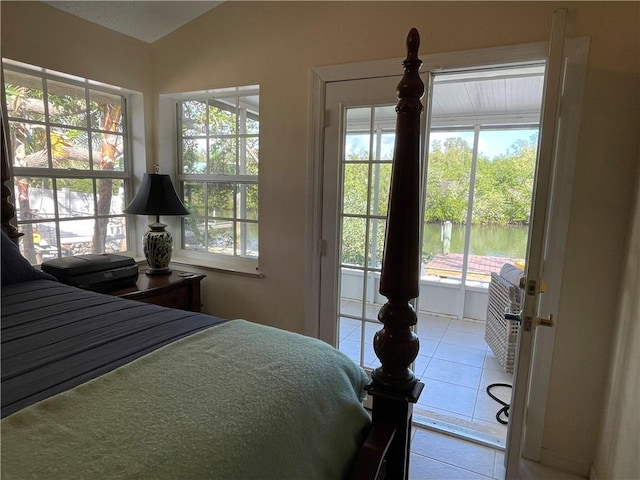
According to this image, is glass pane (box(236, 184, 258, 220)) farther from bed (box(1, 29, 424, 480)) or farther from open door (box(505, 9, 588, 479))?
open door (box(505, 9, 588, 479))

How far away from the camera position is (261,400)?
81 centimetres

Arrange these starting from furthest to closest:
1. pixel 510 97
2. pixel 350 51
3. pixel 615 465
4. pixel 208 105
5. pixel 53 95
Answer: pixel 510 97 → pixel 208 105 → pixel 53 95 → pixel 350 51 → pixel 615 465

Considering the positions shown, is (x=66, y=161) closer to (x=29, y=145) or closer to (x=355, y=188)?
(x=29, y=145)

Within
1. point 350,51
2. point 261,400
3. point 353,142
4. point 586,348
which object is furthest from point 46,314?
point 586,348

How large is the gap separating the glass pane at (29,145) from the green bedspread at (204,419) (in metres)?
2.00

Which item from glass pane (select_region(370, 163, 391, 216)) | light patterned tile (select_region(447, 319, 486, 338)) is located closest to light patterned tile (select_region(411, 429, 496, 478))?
glass pane (select_region(370, 163, 391, 216))

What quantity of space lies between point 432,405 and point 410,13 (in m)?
2.27

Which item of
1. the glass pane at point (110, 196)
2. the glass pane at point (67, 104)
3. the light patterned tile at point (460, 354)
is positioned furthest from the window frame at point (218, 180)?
the light patterned tile at point (460, 354)

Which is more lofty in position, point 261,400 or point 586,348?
point 261,400

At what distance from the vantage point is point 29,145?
2295 millimetres

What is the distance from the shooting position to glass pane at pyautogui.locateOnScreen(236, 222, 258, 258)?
2.76 metres

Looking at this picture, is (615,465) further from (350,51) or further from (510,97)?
(510,97)

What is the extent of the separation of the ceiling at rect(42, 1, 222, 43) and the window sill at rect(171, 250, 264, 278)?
160 cm

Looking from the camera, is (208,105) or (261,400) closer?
(261,400)
